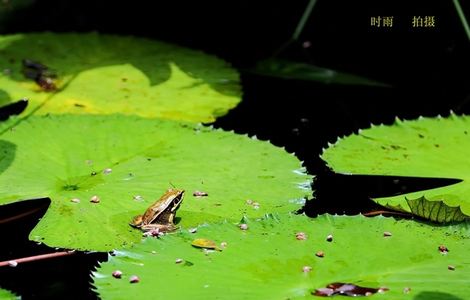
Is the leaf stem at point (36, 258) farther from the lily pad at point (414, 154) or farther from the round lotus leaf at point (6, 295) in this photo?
the lily pad at point (414, 154)

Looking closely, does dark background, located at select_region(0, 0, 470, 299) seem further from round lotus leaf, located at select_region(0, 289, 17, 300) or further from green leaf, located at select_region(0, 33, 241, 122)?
round lotus leaf, located at select_region(0, 289, 17, 300)

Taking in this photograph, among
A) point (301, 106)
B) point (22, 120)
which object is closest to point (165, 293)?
point (22, 120)

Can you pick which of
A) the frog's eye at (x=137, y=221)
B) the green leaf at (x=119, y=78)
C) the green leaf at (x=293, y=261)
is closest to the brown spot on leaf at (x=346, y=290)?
the green leaf at (x=293, y=261)

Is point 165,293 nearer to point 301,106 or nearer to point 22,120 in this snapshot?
point 22,120

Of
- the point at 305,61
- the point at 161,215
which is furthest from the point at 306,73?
the point at 161,215

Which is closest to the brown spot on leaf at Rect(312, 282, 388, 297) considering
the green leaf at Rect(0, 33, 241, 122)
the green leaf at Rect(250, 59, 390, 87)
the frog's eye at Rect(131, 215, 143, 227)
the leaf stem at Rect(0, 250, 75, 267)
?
the frog's eye at Rect(131, 215, 143, 227)

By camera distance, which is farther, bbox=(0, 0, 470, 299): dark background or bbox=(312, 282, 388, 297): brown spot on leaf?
bbox=(0, 0, 470, 299): dark background
